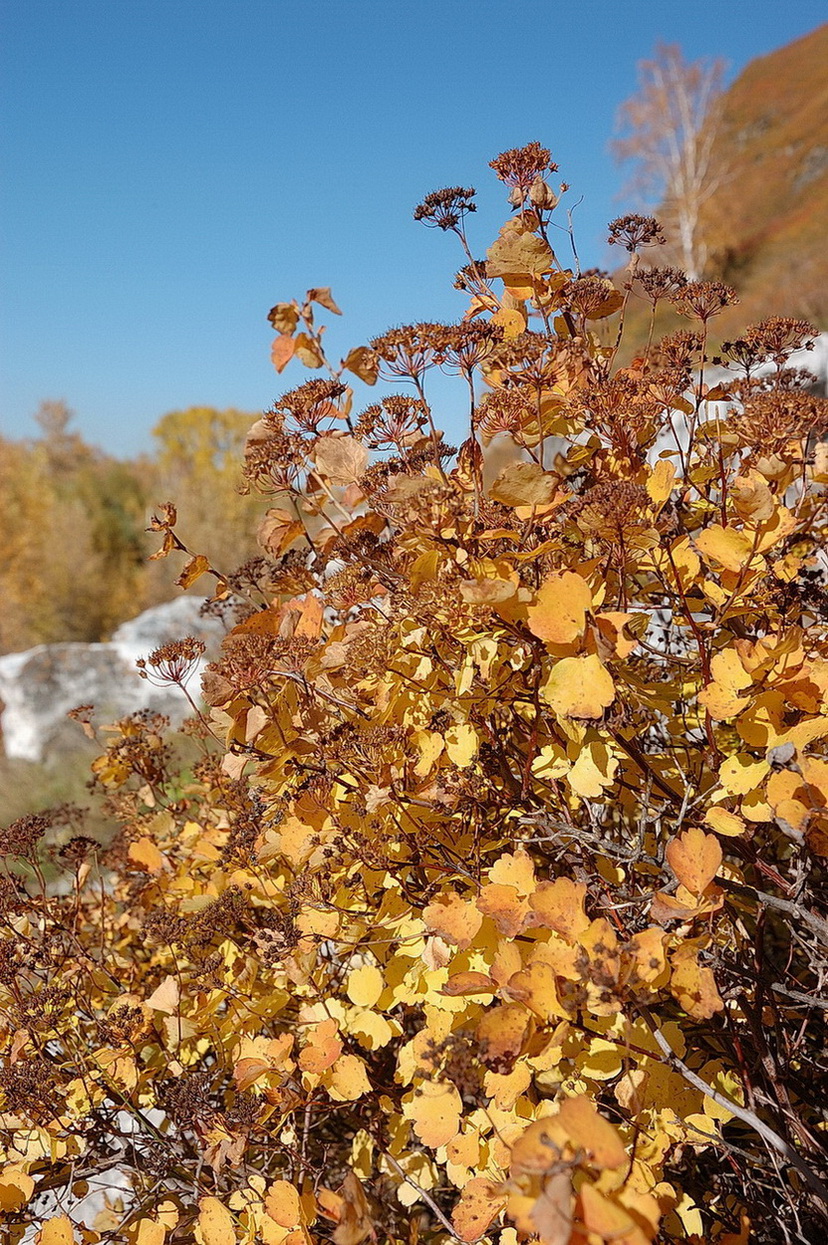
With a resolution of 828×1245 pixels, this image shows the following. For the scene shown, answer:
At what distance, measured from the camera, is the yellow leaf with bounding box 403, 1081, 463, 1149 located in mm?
1108

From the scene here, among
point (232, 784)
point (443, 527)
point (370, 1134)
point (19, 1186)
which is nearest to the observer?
point (443, 527)

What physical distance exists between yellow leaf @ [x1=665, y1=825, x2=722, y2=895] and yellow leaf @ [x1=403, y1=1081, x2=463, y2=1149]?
485 mm

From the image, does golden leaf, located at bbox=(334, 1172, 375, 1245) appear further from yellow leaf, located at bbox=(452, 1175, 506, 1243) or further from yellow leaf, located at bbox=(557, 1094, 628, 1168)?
yellow leaf, located at bbox=(557, 1094, 628, 1168)

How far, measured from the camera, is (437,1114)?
112 cm

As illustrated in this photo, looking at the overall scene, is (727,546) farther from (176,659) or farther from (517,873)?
(176,659)

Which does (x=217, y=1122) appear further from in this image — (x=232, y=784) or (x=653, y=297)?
(x=653, y=297)

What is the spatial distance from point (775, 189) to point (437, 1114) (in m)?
42.6

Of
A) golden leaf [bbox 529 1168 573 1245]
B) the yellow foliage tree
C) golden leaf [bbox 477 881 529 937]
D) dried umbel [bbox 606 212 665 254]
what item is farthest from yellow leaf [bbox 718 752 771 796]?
dried umbel [bbox 606 212 665 254]


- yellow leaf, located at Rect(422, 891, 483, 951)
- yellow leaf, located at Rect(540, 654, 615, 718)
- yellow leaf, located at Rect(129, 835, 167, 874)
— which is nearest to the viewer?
yellow leaf, located at Rect(540, 654, 615, 718)

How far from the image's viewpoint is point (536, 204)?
137 cm

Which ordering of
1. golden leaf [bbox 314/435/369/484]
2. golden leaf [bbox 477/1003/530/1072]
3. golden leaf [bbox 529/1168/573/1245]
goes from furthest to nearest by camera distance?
golden leaf [bbox 314/435/369/484] < golden leaf [bbox 477/1003/530/1072] < golden leaf [bbox 529/1168/573/1245]

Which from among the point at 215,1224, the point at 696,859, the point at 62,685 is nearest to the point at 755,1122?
the point at 696,859

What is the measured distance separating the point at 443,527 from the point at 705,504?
60 centimetres

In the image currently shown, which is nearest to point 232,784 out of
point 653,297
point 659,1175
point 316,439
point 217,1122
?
point 217,1122
